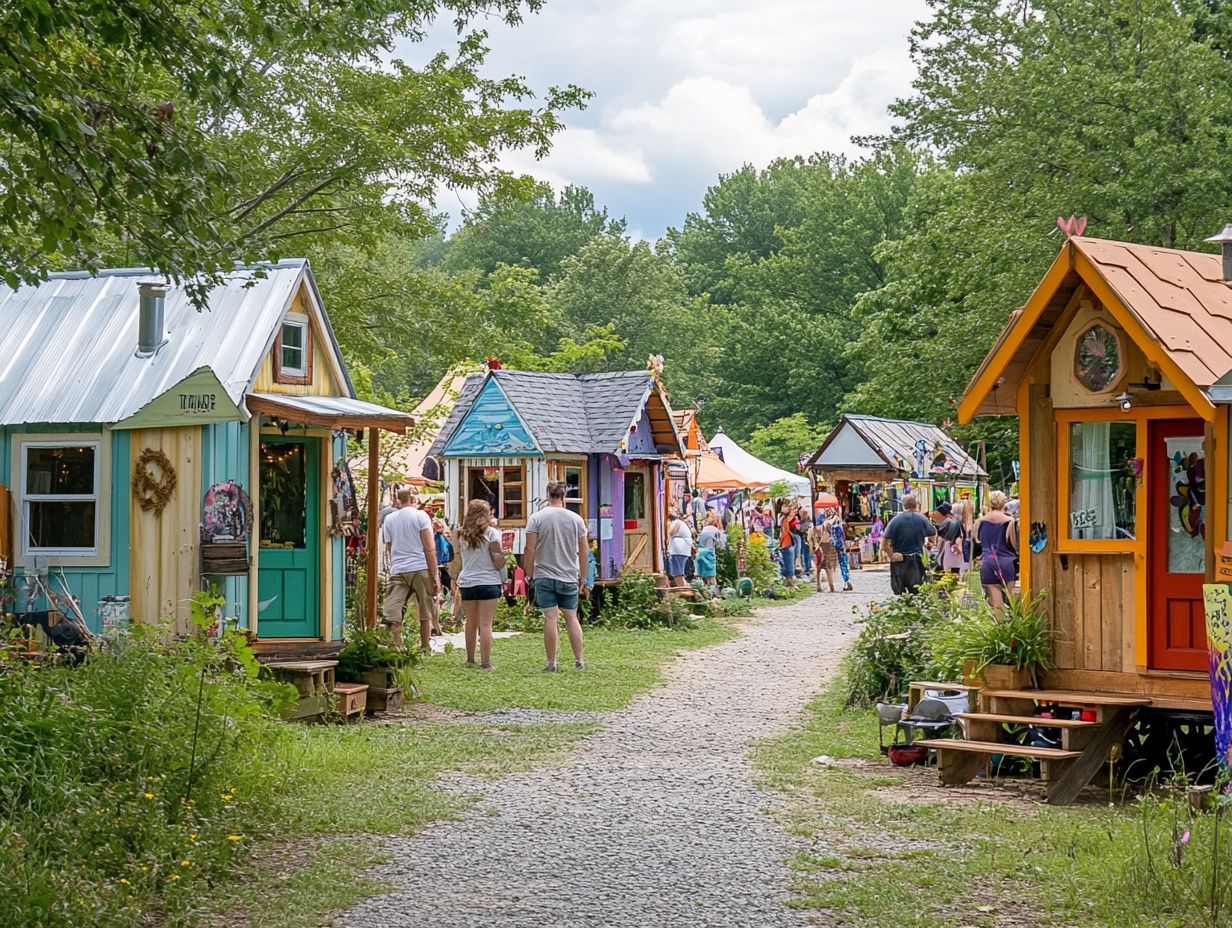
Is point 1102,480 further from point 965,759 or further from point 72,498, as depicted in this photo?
point 72,498

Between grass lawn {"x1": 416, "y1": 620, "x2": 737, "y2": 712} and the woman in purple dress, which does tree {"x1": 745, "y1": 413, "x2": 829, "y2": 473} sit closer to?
grass lawn {"x1": 416, "y1": 620, "x2": 737, "y2": 712}

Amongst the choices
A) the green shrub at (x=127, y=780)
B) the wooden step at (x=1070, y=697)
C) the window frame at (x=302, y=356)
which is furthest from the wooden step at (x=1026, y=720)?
the window frame at (x=302, y=356)

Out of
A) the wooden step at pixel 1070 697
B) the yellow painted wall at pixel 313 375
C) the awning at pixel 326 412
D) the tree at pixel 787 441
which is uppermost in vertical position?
the tree at pixel 787 441

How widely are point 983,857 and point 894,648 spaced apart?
19.9ft

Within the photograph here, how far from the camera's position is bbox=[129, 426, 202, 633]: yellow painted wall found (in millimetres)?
13023

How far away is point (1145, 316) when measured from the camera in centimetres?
1005

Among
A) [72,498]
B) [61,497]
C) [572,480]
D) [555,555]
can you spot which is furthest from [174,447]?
[572,480]

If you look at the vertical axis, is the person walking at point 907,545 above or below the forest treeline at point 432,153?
below

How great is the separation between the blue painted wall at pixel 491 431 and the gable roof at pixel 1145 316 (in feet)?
42.9

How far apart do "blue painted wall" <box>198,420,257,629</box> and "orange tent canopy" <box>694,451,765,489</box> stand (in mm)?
23529

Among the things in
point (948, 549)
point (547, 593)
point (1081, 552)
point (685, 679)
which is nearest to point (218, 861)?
point (1081, 552)

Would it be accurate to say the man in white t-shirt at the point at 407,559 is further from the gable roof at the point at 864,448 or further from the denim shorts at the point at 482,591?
the gable roof at the point at 864,448

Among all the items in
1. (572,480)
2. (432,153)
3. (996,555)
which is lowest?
(996,555)

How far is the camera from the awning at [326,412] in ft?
43.7
